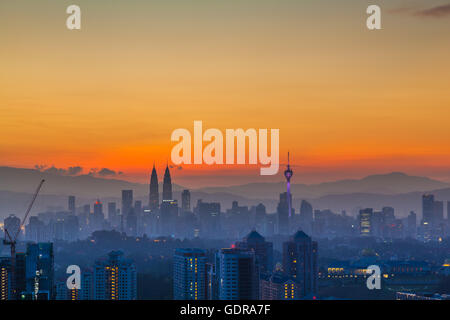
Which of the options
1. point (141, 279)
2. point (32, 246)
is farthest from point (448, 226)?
point (32, 246)

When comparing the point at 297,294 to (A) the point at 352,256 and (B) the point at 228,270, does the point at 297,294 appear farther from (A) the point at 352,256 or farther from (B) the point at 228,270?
(A) the point at 352,256

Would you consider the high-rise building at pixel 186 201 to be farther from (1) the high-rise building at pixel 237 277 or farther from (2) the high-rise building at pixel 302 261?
(1) the high-rise building at pixel 237 277

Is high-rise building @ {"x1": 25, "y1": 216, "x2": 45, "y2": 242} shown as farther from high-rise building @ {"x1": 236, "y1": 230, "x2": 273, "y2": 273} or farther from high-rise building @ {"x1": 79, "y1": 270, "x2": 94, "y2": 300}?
high-rise building @ {"x1": 79, "y1": 270, "x2": 94, "y2": 300}

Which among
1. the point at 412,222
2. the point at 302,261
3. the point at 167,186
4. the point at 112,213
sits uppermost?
the point at 167,186

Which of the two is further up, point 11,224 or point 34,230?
point 11,224

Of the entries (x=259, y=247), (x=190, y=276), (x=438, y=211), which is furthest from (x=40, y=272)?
(x=438, y=211)

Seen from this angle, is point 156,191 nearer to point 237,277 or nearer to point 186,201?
point 186,201
